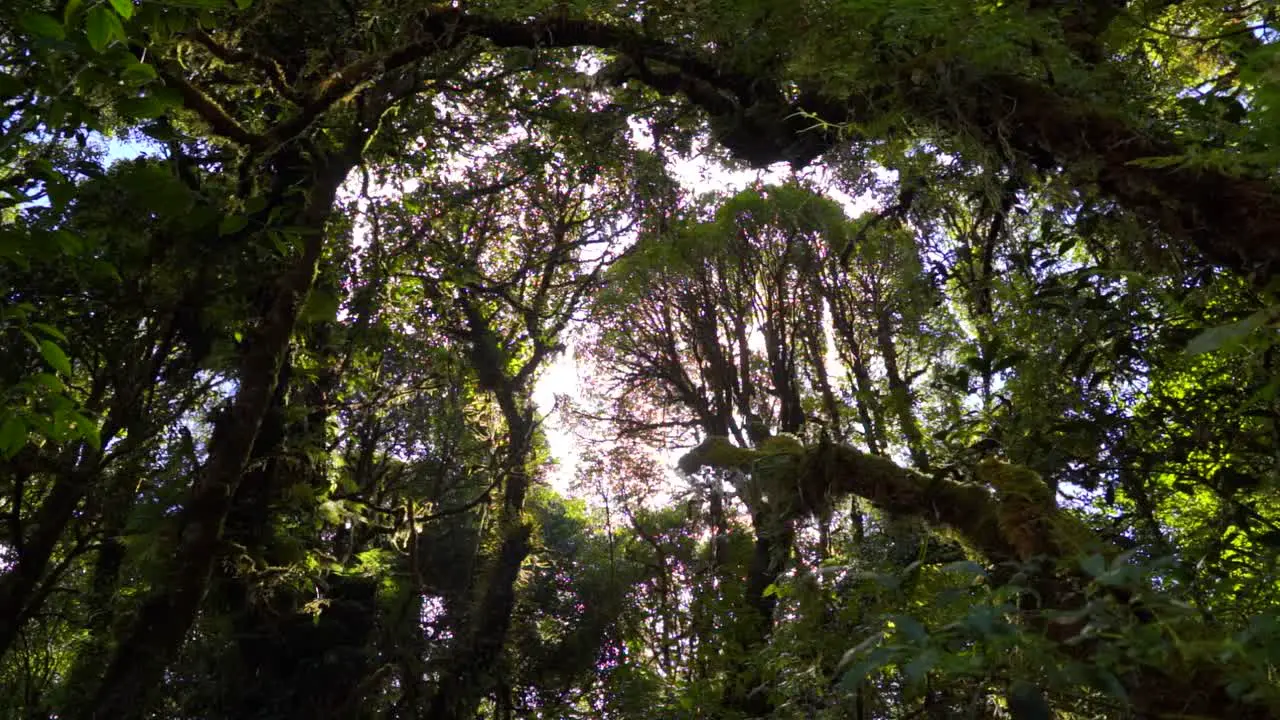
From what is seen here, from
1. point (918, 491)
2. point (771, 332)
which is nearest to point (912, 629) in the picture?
point (918, 491)

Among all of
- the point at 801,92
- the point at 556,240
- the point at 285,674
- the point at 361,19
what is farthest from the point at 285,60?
the point at 556,240

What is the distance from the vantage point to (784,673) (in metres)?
4.19

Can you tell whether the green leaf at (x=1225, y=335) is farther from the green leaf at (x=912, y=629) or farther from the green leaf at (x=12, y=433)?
the green leaf at (x=12, y=433)

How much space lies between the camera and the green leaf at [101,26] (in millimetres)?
1177

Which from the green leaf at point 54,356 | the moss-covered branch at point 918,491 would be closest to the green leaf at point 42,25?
the green leaf at point 54,356

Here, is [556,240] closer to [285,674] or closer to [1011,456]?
[285,674]

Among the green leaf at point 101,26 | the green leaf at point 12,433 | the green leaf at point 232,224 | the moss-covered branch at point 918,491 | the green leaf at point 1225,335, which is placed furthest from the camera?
the moss-covered branch at point 918,491

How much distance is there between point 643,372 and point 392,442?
10.4ft

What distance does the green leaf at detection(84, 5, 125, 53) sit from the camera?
46.3 inches

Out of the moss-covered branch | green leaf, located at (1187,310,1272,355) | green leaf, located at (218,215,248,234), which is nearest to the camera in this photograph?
green leaf, located at (1187,310,1272,355)

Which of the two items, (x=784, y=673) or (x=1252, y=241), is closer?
(x=1252, y=241)

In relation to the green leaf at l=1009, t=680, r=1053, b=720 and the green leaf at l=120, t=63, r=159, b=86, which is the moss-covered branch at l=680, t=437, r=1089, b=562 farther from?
the green leaf at l=120, t=63, r=159, b=86

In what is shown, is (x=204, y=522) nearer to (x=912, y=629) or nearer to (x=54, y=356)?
(x=54, y=356)

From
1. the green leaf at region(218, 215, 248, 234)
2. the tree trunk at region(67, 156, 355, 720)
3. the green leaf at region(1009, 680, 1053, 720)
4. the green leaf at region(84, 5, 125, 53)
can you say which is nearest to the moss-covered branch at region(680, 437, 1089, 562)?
the green leaf at region(1009, 680, 1053, 720)
